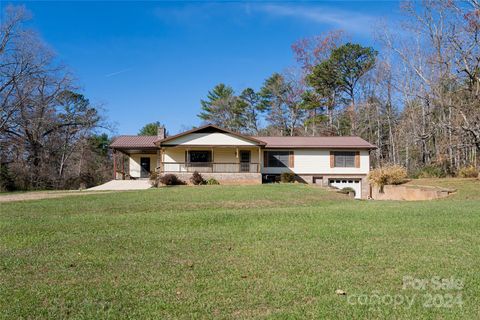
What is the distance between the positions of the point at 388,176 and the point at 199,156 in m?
14.1

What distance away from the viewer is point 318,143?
1270 inches

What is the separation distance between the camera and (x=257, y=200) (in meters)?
17.0

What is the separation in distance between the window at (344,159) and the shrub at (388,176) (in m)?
4.88

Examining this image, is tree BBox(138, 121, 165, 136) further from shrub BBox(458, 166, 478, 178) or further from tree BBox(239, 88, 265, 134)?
shrub BBox(458, 166, 478, 178)

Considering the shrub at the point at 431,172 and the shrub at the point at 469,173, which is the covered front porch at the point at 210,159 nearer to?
the shrub at the point at 431,172

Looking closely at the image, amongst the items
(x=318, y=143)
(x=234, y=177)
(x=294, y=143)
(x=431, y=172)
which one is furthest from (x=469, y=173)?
(x=234, y=177)

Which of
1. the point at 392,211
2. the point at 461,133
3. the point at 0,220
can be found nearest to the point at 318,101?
the point at 461,133

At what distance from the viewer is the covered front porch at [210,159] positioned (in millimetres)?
29750

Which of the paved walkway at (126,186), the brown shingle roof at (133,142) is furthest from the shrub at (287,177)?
the brown shingle roof at (133,142)

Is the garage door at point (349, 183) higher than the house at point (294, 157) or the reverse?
the reverse

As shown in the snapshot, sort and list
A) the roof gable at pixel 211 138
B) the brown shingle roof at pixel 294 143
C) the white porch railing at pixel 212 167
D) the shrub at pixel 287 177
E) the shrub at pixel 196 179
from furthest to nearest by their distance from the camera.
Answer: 1. the brown shingle roof at pixel 294 143
2. the shrub at pixel 287 177
3. the roof gable at pixel 211 138
4. the white porch railing at pixel 212 167
5. the shrub at pixel 196 179

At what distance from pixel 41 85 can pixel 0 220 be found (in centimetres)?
3051

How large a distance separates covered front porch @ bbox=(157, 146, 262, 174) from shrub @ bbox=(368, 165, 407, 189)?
8.20 metres

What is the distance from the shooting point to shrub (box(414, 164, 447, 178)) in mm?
28531
